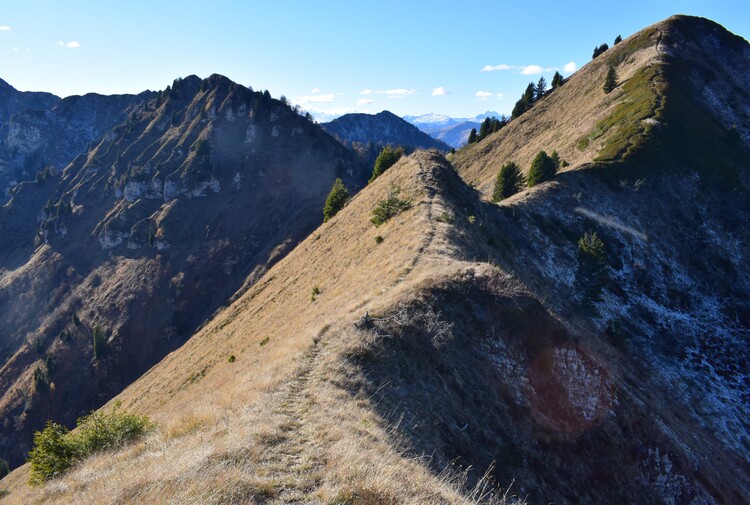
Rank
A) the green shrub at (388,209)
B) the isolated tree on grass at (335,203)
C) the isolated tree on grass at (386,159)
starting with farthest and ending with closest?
the isolated tree on grass at (386,159) → the isolated tree on grass at (335,203) → the green shrub at (388,209)

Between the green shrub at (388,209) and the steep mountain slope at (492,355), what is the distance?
4.20 ft

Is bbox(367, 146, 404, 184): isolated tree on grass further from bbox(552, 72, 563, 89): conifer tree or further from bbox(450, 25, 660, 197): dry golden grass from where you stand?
bbox(552, 72, 563, 89): conifer tree

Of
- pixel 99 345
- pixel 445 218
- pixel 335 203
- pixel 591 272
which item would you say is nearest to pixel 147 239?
pixel 99 345

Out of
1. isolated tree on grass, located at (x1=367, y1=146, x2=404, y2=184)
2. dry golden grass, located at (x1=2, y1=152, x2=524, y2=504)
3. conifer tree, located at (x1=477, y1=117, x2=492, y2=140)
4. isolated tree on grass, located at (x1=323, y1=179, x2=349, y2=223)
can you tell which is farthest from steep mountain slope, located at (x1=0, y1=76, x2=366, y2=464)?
dry golden grass, located at (x1=2, y1=152, x2=524, y2=504)

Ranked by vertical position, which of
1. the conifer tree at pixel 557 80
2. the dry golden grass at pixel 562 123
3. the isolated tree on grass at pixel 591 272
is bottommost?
the isolated tree on grass at pixel 591 272

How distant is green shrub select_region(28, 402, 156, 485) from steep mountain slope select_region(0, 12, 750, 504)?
145 cm

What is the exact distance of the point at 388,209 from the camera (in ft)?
125

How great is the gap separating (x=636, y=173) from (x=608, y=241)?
52.8 ft

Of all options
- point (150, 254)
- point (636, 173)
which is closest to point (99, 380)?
point (150, 254)

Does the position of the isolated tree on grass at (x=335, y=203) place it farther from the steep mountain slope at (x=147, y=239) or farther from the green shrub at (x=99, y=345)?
the green shrub at (x=99, y=345)

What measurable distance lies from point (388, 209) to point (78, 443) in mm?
29129

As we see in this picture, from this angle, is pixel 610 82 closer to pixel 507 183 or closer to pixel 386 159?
pixel 507 183

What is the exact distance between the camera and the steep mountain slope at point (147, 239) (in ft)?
371

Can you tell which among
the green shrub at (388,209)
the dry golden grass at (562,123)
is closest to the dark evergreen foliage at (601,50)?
the dry golden grass at (562,123)
